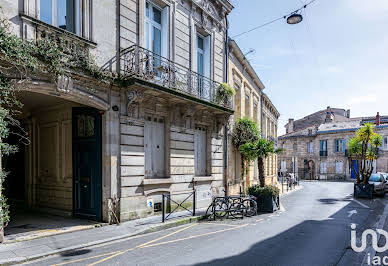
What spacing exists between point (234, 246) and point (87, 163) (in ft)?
16.5

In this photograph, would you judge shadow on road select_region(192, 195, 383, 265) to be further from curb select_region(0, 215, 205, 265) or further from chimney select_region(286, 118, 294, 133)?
chimney select_region(286, 118, 294, 133)

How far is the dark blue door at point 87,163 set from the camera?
27.5 ft

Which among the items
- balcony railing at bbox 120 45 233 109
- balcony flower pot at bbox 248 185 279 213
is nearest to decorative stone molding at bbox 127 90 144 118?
balcony railing at bbox 120 45 233 109

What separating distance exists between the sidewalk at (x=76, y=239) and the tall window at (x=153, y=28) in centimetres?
587

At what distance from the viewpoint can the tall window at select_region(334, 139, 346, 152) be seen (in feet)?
129

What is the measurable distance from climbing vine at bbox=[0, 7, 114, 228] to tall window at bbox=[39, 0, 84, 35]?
2.49 ft

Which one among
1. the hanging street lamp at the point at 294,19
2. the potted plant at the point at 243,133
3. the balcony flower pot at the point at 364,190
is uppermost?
the hanging street lamp at the point at 294,19

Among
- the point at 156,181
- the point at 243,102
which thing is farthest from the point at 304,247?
the point at 243,102

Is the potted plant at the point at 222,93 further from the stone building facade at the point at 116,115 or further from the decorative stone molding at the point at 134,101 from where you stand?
the decorative stone molding at the point at 134,101

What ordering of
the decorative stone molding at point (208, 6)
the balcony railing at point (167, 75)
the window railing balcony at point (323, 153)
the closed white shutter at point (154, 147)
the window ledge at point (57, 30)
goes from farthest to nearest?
1. the window railing balcony at point (323, 153)
2. the decorative stone molding at point (208, 6)
3. the closed white shutter at point (154, 147)
4. the balcony railing at point (167, 75)
5. the window ledge at point (57, 30)

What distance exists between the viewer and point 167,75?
10.1 m

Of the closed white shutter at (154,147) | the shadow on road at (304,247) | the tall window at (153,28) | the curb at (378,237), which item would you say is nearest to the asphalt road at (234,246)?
the shadow on road at (304,247)

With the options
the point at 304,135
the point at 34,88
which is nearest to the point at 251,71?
the point at 34,88

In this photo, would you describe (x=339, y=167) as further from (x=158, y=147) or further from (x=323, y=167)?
(x=158, y=147)
